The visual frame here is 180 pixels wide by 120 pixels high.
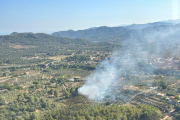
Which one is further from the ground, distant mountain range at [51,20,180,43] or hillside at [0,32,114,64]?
distant mountain range at [51,20,180,43]

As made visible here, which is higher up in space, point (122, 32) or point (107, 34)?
point (122, 32)

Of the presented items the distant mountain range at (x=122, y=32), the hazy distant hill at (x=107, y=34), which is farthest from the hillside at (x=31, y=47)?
the hazy distant hill at (x=107, y=34)

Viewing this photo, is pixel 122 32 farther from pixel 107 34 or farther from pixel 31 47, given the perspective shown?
pixel 31 47

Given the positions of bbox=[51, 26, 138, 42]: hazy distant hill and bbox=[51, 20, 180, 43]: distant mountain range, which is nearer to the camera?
bbox=[51, 20, 180, 43]: distant mountain range

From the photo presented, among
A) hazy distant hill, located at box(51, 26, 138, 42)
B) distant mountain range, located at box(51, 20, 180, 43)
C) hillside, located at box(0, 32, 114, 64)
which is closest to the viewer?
hillside, located at box(0, 32, 114, 64)

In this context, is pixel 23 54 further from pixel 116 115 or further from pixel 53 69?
pixel 116 115

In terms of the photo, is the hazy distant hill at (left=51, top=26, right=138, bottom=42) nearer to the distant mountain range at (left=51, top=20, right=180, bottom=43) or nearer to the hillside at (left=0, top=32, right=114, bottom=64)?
the distant mountain range at (left=51, top=20, right=180, bottom=43)

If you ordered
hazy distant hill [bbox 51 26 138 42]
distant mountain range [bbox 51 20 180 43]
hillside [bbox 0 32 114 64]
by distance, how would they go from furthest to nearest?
1. hazy distant hill [bbox 51 26 138 42]
2. distant mountain range [bbox 51 20 180 43]
3. hillside [bbox 0 32 114 64]

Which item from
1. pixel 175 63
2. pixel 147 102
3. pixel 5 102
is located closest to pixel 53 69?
pixel 5 102

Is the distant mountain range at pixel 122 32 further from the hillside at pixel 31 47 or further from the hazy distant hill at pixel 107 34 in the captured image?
the hillside at pixel 31 47

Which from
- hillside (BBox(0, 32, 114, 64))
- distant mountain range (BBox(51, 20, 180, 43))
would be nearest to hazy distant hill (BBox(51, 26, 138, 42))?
distant mountain range (BBox(51, 20, 180, 43))

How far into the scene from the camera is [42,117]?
13.4 m

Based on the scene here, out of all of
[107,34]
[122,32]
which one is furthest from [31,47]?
[122,32]

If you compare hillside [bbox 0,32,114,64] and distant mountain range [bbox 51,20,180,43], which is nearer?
hillside [bbox 0,32,114,64]
